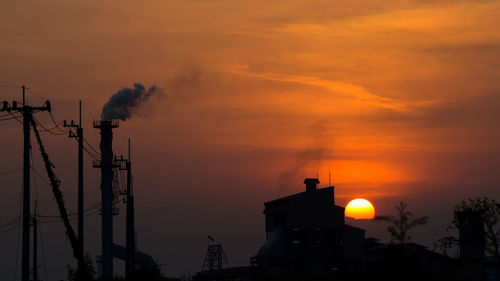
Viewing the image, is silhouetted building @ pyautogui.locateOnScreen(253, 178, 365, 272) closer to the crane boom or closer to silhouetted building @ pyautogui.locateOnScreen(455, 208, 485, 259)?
silhouetted building @ pyautogui.locateOnScreen(455, 208, 485, 259)

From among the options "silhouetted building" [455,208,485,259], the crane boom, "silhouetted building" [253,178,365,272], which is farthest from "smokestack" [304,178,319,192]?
the crane boom

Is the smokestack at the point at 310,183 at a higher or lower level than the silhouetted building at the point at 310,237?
higher

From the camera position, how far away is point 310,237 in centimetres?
8819

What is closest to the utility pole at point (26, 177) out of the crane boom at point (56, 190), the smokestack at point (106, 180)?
the crane boom at point (56, 190)

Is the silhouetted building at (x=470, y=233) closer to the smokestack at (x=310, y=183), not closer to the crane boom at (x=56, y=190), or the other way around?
the smokestack at (x=310, y=183)

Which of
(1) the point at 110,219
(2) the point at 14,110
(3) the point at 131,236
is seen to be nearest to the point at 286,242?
(3) the point at 131,236

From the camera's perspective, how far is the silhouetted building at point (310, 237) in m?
86.8

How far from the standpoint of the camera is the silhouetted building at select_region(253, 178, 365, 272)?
285 feet

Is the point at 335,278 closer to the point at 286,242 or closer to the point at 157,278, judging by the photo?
the point at 157,278

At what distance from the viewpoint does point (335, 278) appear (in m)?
38.3

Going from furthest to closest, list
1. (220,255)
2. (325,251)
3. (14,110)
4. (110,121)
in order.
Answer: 1. (220,255)
2. (110,121)
3. (325,251)
4. (14,110)

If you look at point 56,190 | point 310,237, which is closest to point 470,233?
point 310,237

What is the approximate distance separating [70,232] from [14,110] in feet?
30.7

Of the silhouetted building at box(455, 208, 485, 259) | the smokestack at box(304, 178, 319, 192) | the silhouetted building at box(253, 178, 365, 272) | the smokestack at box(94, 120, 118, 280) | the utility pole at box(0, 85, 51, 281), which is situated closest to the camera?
the utility pole at box(0, 85, 51, 281)
